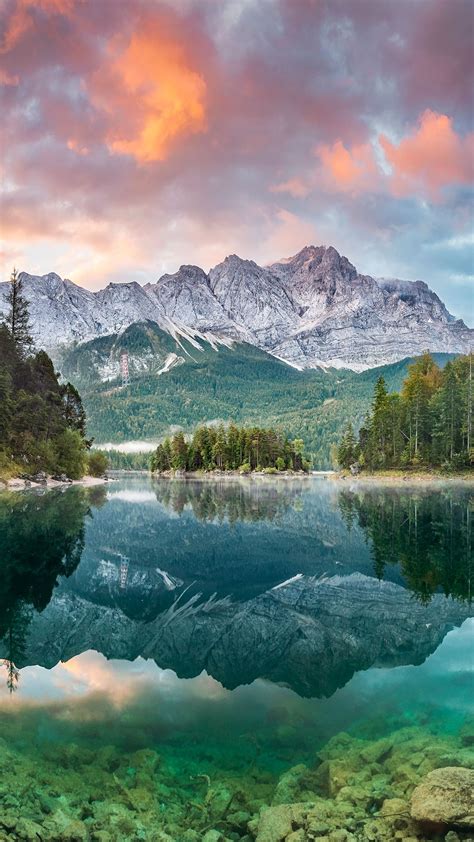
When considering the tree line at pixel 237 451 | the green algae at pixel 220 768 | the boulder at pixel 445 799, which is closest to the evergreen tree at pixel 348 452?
the tree line at pixel 237 451

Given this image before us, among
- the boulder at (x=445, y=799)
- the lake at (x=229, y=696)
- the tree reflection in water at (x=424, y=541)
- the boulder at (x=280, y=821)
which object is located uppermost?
the boulder at (x=445, y=799)

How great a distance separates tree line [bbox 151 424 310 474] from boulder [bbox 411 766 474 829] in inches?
5758

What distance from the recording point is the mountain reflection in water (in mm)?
12062

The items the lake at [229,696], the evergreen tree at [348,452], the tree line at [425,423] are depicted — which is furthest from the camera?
the evergreen tree at [348,452]

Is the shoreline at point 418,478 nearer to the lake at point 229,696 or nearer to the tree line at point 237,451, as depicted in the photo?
the tree line at point 237,451

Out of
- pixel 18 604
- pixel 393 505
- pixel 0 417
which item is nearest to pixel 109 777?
pixel 18 604

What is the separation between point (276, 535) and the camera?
31672mm

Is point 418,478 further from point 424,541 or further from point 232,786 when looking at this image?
point 232,786

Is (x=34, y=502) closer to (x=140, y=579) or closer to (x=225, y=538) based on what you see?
(x=225, y=538)

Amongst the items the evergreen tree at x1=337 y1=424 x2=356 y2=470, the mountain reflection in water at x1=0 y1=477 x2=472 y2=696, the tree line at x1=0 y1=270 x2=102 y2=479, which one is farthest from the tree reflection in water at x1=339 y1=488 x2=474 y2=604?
the evergreen tree at x1=337 y1=424 x2=356 y2=470

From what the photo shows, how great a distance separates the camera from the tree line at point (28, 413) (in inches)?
2859

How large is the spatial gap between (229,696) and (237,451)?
488ft

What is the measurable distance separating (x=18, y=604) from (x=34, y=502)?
37787 millimetres

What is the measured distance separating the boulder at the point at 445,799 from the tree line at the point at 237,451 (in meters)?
146
